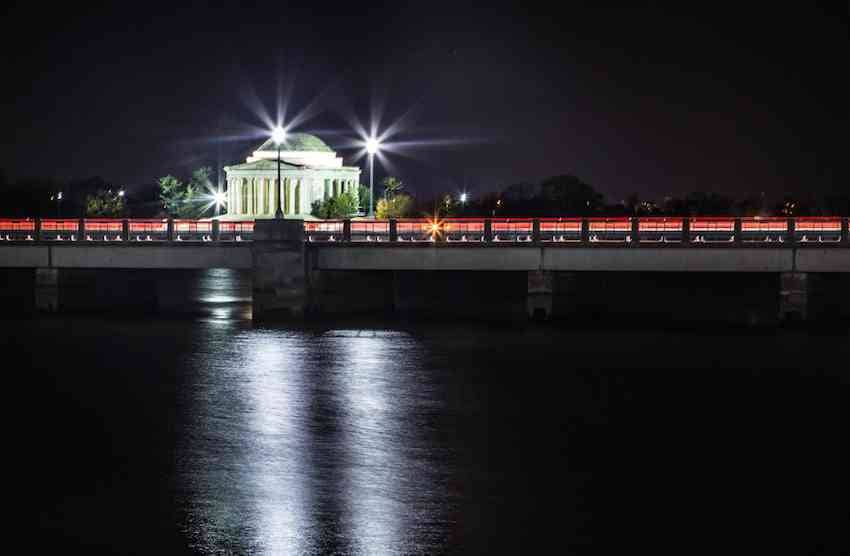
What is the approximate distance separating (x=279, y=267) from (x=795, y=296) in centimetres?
3187

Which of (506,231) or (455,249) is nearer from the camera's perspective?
(455,249)

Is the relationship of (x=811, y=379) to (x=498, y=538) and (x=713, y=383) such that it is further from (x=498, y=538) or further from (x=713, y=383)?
(x=498, y=538)

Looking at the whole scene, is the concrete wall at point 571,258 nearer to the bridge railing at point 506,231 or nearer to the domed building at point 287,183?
the bridge railing at point 506,231

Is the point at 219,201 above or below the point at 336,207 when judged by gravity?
above

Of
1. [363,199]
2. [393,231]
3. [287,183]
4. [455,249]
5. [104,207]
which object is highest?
[287,183]

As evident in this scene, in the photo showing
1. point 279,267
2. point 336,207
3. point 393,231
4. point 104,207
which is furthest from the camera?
point 104,207

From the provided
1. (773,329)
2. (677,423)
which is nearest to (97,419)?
(677,423)

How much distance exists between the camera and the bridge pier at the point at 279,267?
88125mm

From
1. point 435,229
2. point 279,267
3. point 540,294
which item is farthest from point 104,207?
point 540,294

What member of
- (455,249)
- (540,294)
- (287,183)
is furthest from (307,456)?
(287,183)

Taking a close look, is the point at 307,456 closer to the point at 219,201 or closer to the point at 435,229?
the point at 435,229

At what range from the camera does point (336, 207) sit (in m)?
153

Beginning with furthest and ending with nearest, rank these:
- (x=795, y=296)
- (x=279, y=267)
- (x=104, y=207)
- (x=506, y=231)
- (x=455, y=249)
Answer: (x=104, y=207), (x=506, y=231), (x=279, y=267), (x=455, y=249), (x=795, y=296)

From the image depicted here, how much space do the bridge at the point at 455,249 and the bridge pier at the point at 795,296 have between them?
0.06m
